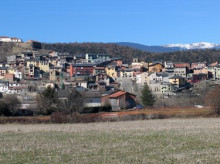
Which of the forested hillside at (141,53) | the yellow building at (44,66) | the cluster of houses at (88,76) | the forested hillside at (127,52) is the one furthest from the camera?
the forested hillside at (141,53)

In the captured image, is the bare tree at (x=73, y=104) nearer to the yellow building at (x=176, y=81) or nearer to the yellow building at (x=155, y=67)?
the yellow building at (x=176, y=81)

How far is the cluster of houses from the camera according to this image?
78.6 m

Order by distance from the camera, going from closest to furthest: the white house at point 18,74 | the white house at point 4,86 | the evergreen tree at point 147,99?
the evergreen tree at point 147,99 < the white house at point 4,86 < the white house at point 18,74

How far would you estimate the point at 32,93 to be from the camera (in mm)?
73062

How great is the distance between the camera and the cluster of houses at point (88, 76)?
7856 centimetres

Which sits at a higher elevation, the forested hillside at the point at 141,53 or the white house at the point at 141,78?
the forested hillside at the point at 141,53

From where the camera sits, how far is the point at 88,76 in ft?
300

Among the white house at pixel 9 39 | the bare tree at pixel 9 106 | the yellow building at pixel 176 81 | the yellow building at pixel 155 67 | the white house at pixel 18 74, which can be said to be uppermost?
the white house at pixel 9 39

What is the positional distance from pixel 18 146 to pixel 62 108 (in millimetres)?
29242

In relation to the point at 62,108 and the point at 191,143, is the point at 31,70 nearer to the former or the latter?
the point at 62,108

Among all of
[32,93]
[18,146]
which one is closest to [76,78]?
[32,93]

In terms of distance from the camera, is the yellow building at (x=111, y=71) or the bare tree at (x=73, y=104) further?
the yellow building at (x=111, y=71)

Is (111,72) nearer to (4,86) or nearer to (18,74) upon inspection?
(18,74)

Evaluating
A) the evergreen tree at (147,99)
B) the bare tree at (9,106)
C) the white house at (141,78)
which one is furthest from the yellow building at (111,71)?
the bare tree at (9,106)
